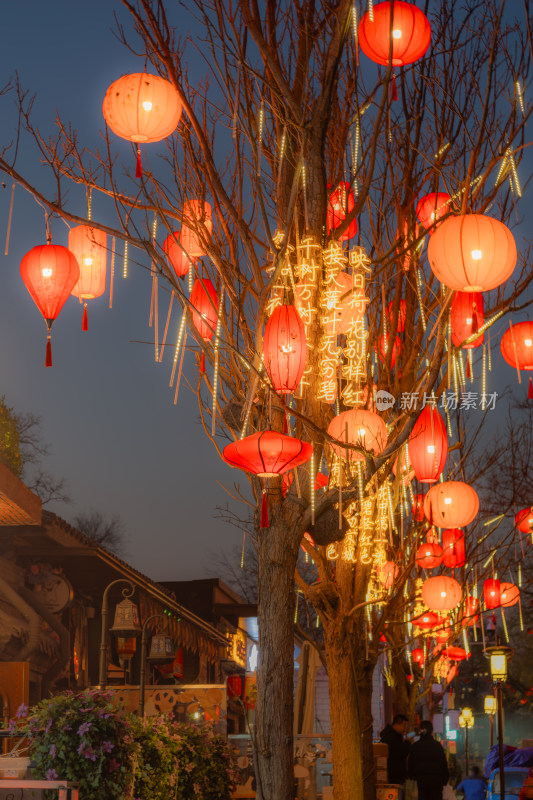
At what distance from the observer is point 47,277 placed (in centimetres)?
757

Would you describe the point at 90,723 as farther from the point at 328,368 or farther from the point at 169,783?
the point at 328,368

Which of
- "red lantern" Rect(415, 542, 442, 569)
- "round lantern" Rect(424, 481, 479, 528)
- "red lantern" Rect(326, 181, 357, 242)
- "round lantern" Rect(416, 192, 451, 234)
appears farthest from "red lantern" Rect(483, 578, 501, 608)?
"red lantern" Rect(326, 181, 357, 242)


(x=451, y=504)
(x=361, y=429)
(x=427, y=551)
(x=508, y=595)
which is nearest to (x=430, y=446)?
(x=361, y=429)

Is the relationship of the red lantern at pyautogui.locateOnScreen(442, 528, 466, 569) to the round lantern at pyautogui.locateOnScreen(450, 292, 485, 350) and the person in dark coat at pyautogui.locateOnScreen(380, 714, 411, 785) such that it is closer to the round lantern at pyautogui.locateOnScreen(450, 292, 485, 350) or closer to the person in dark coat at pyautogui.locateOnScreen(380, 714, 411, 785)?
the person in dark coat at pyautogui.locateOnScreen(380, 714, 411, 785)

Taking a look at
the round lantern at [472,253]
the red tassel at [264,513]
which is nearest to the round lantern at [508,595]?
the red tassel at [264,513]

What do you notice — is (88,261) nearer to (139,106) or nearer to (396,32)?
(139,106)

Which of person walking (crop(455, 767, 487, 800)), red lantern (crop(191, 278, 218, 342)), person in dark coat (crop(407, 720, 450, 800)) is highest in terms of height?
red lantern (crop(191, 278, 218, 342))

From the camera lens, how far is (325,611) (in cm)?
1096

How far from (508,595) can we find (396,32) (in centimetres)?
1215

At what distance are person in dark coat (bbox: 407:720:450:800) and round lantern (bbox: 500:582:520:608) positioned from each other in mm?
4526

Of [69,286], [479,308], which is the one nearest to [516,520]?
[479,308]

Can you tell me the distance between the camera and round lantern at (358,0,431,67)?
7832 millimetres

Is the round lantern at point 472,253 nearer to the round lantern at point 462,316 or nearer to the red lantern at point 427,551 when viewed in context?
the round lantern at point 462,316

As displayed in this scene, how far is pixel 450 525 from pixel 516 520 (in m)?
4.80
